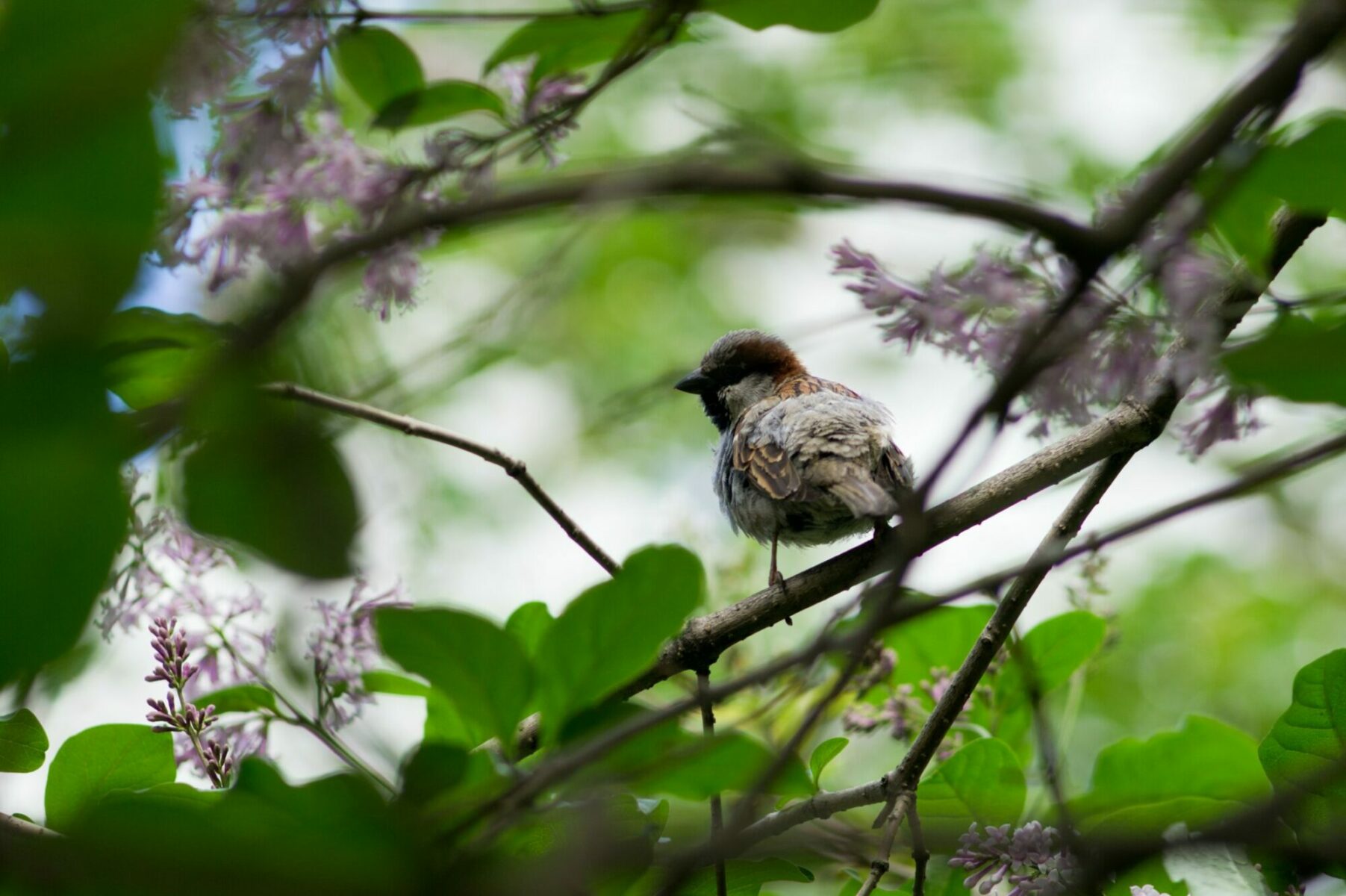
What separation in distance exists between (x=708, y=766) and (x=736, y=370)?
348 cm

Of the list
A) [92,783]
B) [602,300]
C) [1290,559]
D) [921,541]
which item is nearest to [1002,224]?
[921,541]

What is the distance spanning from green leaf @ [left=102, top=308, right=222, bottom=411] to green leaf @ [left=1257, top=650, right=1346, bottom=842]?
65.2 inches

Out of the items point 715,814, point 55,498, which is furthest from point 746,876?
point 55,498

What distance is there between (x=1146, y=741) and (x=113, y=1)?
2.16 m

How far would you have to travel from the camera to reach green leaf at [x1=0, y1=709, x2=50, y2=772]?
5.67 feet

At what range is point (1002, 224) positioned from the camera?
915 millimetres

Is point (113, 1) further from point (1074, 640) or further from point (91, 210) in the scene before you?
point (1074, 640)

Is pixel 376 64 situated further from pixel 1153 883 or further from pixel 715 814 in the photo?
pixel 1153 883

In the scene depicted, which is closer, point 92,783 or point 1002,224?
point 1002,224

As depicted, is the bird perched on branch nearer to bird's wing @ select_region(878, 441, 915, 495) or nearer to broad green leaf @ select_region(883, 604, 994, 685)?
bird's wing @ select_region(878, 441, 915, 495)

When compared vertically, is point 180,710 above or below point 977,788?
above

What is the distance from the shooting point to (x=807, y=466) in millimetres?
3248

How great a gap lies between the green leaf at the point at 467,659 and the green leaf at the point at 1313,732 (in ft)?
4.31

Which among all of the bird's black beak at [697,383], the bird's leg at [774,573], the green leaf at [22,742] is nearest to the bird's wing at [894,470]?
the bird's leg at [774,573]
